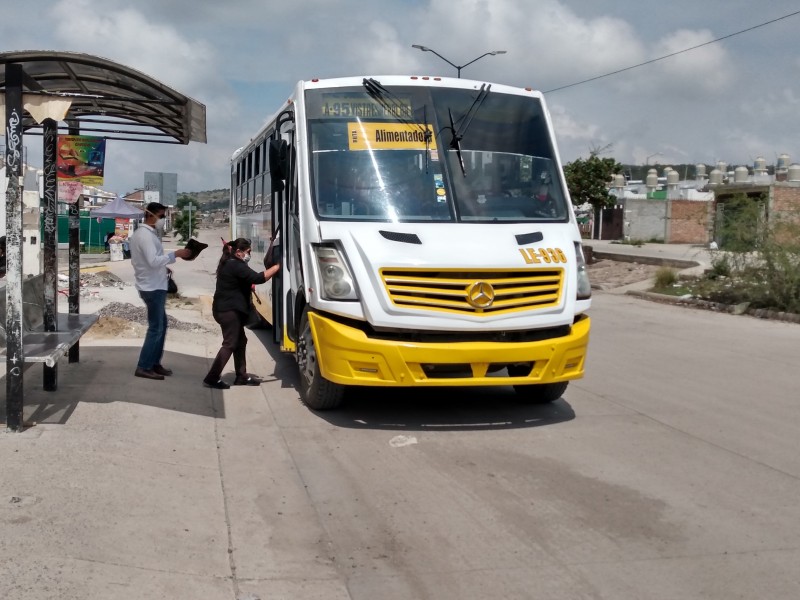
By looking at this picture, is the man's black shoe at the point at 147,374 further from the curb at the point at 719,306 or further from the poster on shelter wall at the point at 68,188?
the curb at the point at 719,306

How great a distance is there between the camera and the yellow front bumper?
7.05m

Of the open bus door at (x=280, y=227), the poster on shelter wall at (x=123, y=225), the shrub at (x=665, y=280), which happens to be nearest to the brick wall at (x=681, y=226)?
the shrub at (x=665, y=280)

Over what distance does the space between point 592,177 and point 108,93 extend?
1052 inches

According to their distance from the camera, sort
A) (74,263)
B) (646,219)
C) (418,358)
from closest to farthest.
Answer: (418,358) → (74,263) → (646,219)

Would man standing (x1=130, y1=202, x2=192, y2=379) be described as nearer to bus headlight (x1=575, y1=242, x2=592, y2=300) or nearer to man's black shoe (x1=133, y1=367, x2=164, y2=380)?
man's black shoe (x1=133, y1=367, x2=164, y2=380)

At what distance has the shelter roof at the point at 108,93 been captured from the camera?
7102mm

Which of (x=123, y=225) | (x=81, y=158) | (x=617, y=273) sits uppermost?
(x=81, y=158)

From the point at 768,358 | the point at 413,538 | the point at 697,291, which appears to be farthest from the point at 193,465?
the point at 697,291

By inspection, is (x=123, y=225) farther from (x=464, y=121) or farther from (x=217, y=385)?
(x=464, y=121)

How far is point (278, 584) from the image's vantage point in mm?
4441

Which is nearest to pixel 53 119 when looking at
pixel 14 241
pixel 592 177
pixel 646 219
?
pixel 14 241

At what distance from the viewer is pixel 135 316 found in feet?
46.8

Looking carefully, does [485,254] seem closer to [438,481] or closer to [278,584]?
[438,481]

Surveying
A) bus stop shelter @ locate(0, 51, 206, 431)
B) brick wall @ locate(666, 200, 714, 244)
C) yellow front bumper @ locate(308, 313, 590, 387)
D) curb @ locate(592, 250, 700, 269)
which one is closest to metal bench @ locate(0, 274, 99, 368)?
bus stop shelter @ locate(0, 51, 206, 431)
